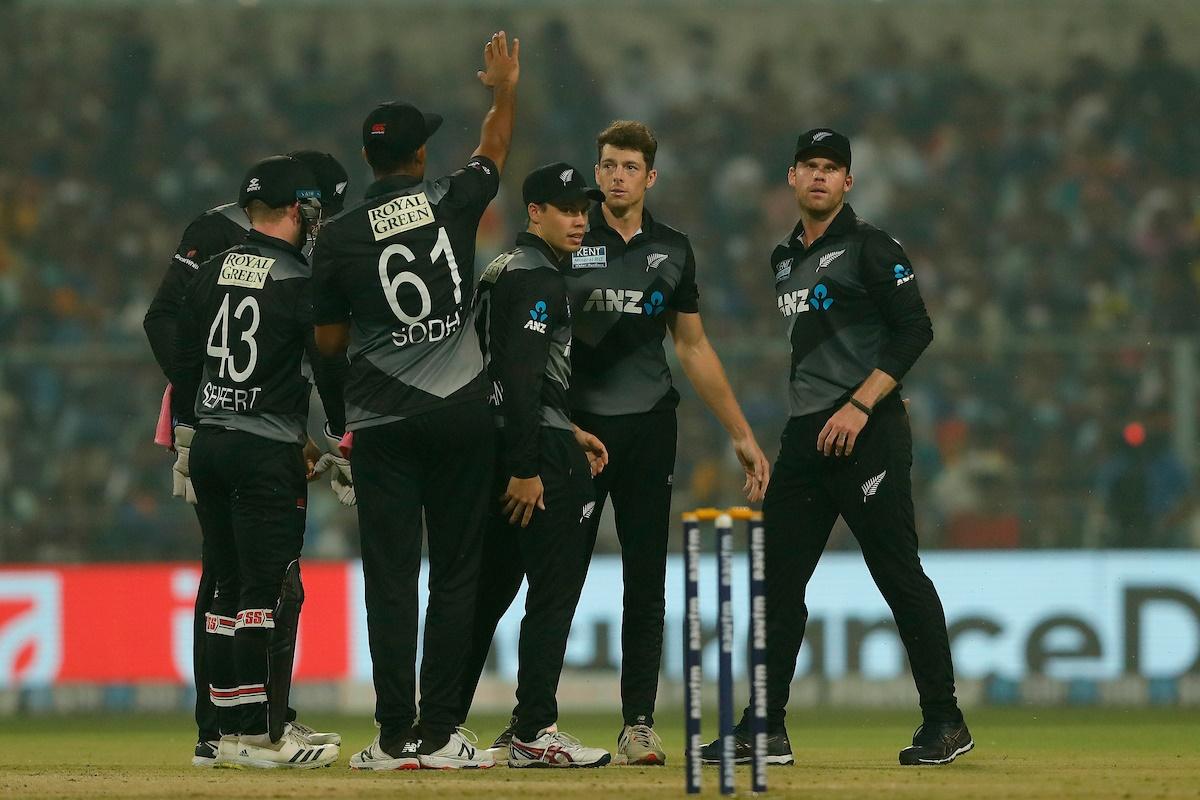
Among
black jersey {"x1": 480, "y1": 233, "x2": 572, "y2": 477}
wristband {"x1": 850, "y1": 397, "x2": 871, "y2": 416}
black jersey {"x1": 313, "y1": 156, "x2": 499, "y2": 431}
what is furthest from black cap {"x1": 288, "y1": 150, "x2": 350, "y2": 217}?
wristband {"x1": 850, "y1": 397, "x2": 871, "y2": 416}

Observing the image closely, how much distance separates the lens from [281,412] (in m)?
6.77

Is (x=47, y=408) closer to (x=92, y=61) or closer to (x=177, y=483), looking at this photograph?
(x=177, y=483)

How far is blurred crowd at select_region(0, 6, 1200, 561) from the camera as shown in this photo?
41.1 ft

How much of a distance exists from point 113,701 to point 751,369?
5.02m

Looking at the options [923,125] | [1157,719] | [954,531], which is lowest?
[1157,719]

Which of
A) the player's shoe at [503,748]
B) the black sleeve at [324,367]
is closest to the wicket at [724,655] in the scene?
the player's shoe at [503,748]

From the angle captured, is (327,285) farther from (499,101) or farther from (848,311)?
(848,311)

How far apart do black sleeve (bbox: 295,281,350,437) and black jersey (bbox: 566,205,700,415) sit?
38.3 inches

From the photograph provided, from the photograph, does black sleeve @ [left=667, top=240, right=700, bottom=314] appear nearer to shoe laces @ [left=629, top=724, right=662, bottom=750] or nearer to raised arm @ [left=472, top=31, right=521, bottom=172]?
raised arm @ [left=472, top=31, right=521, bottom=172]

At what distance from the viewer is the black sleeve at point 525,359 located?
6.43m

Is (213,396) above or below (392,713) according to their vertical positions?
above

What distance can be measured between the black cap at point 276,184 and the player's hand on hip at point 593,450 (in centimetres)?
145

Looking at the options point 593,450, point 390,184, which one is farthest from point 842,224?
point 390,184

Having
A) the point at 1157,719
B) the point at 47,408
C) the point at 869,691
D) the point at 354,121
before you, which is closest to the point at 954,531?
the point at 869,691
